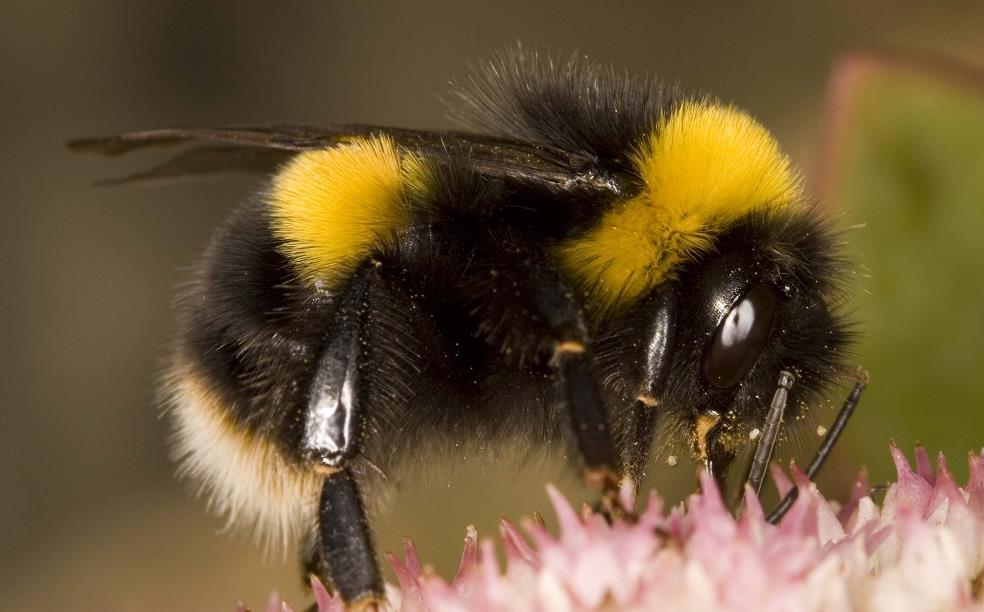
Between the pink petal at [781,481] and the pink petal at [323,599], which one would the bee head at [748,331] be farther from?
the pink petal at [323,599]

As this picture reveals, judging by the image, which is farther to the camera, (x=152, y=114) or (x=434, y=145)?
(x=152, y=114)

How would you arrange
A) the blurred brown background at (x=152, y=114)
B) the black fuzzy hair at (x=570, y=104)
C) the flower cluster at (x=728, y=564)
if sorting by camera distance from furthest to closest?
the blurred brown background at (x=152, y=114)
the black fuzzy hair at (x=570, y=104)
the flower cluster at (x=728, y=564)

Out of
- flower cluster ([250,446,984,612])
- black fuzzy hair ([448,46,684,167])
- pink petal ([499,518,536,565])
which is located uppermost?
black fuzzy hair ([448,46,684,167])

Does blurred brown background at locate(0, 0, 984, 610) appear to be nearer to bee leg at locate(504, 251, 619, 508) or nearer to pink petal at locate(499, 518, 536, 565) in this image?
pink petal at locate(499, 518, 536, 565)

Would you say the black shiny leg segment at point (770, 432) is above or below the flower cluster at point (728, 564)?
above

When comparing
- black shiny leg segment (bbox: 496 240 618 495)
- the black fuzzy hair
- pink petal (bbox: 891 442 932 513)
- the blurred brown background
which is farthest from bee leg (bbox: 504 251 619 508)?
the blurred brown background

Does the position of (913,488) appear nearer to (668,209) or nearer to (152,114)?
(668,209)

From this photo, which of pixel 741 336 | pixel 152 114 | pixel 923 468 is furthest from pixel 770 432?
pixel 152 114

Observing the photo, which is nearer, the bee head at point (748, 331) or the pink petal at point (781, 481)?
the bee head at point (748, 331)

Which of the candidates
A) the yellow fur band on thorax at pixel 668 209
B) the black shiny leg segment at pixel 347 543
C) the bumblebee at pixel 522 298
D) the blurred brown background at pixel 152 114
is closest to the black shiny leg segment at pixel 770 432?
the bumblebee at pixel 522 298
